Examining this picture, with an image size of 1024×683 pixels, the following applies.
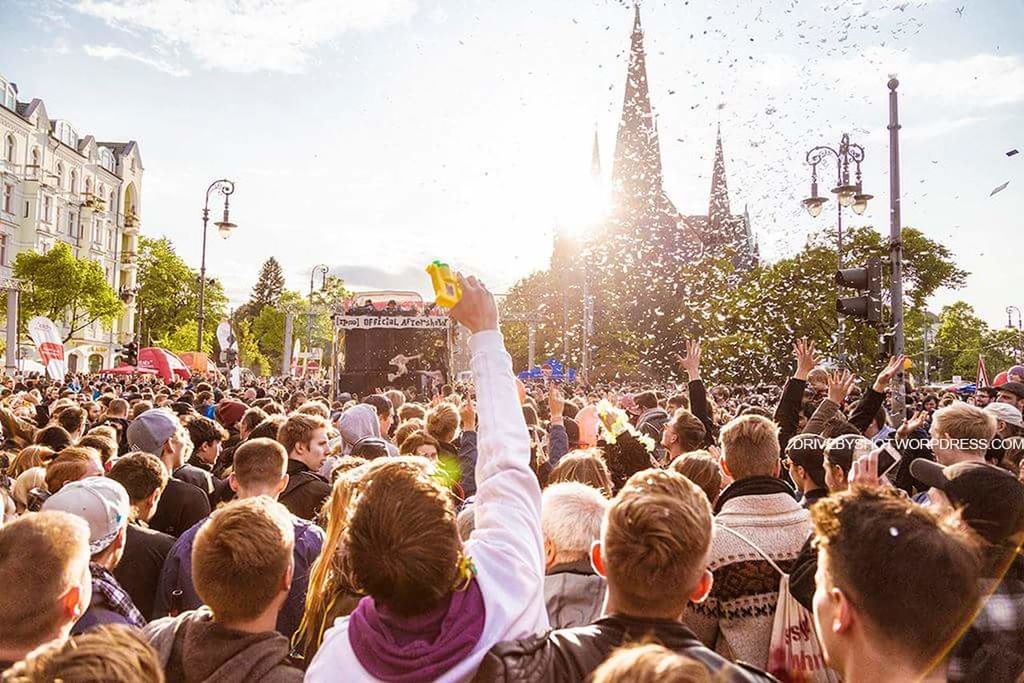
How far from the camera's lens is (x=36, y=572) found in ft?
7.43

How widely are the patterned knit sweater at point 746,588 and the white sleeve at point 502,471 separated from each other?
106 centimetres

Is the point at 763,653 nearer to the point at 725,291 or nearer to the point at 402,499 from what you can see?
the point at 402,499

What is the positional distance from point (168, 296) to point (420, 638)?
7596 centimetres

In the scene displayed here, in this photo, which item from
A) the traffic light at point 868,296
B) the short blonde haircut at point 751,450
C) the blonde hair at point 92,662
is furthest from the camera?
the traffic light at point 868,296

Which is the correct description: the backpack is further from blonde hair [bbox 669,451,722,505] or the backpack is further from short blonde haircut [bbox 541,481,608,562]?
blonde hair [bbox 669,451,722,505]

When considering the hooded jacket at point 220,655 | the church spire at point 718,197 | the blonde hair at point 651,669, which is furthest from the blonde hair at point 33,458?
the church spire at point 718,197

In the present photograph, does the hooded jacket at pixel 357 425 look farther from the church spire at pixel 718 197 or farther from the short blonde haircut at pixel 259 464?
the church spire at pixel 718 197

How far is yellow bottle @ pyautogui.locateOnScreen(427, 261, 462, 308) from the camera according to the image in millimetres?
2346

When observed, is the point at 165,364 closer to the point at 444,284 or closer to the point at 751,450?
the point at 751,450

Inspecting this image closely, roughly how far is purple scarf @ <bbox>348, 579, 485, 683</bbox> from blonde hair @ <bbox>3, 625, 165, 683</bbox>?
576 millimetres

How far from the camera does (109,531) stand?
10.7 feet

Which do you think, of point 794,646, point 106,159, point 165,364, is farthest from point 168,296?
point 794,646

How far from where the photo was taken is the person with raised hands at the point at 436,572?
205cm

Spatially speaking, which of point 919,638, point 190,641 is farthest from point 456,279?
point 919,638
